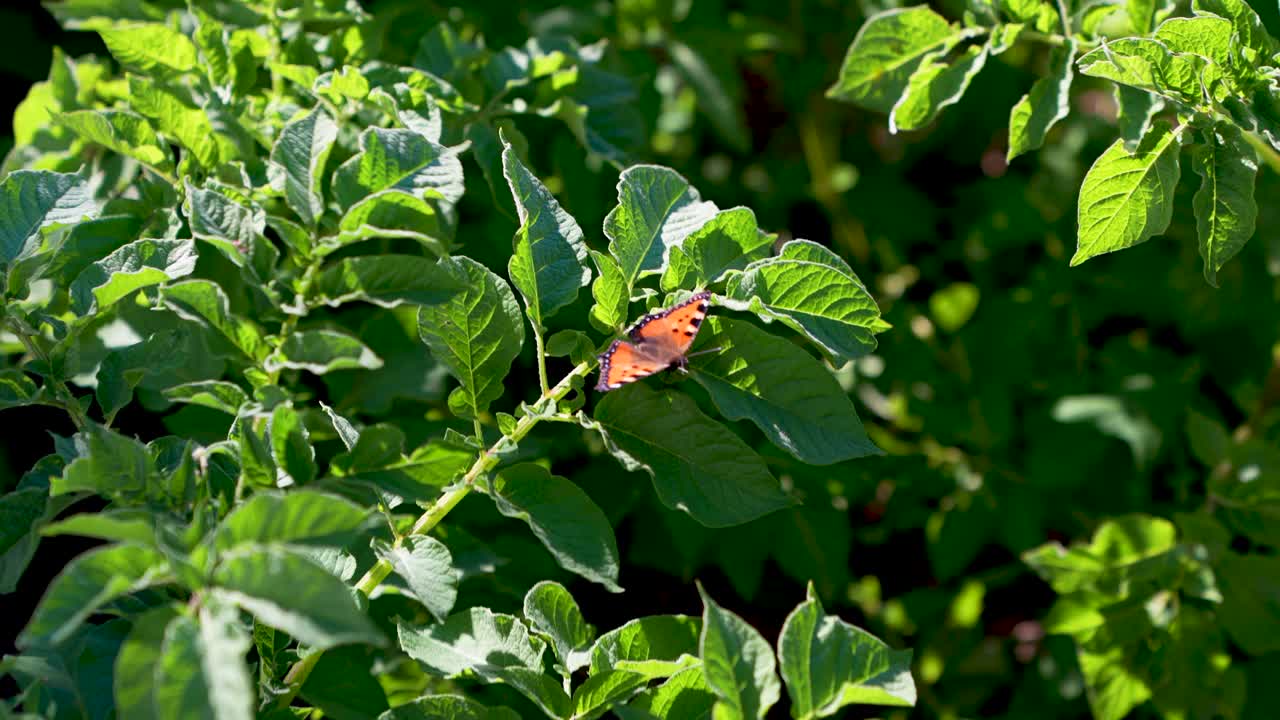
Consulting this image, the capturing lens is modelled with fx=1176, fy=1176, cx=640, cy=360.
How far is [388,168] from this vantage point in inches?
45.3

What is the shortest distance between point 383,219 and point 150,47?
51cm

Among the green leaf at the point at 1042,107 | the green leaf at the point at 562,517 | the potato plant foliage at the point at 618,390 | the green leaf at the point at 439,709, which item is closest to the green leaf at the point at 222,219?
the potato plant foliage at the point at 618,390

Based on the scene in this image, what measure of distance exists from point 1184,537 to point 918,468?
0.43 meters

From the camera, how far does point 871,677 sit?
1.00 metres

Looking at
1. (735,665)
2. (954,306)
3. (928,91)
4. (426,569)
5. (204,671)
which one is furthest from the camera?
(954,306)

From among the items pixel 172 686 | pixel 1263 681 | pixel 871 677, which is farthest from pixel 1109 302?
pixel 172 686

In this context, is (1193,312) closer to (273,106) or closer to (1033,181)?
(1033,181)

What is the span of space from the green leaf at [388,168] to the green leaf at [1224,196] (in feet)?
2.45

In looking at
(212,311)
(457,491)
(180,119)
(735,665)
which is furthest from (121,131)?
(735,665)

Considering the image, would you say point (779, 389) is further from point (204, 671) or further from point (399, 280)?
point (204, 671)

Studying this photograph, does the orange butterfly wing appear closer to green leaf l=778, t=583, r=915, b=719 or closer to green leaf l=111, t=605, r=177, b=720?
green leaf l=778, t=583, r=915, b=719

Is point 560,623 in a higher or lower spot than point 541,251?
lower

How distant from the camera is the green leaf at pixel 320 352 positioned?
3.44 ft

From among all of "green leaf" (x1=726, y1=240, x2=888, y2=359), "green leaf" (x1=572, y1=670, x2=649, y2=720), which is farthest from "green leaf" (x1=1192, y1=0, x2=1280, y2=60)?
"green leaf" (x1=572, y1=670, x2=649, y2=720)
